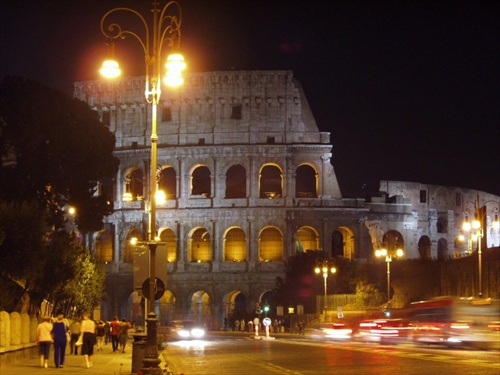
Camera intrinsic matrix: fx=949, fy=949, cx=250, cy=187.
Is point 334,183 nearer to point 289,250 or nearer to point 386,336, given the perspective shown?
point 289,250

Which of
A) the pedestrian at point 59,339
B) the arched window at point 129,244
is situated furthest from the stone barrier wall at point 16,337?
the arched window at point 129,244

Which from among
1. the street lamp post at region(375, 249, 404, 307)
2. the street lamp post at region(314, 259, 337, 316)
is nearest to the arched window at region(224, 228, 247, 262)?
the street lamp post at region(375, 249, 404, 307)

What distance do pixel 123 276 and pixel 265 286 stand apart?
1166 centimetres

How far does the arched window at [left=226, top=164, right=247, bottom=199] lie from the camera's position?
7956 cm

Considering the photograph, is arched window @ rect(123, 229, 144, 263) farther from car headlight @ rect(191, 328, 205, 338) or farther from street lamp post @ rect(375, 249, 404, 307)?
car headlight @ rect(191, 328, 205, 338)

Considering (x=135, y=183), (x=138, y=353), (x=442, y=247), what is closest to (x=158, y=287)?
(x=138, y=353)

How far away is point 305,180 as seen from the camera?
8119cm

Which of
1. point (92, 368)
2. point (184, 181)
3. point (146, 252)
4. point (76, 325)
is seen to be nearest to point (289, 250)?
point (184, 181)

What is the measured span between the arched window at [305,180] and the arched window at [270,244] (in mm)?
4725

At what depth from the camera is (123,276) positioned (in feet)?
252

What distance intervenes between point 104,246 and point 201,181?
9.94 metres

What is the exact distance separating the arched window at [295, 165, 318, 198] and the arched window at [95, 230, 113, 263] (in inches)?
642

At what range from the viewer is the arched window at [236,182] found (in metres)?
79.6

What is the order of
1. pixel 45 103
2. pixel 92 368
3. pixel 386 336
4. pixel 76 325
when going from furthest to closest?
pixel 45 103
pixel 386 336
pixel 76 325
pixel 92 368
